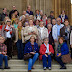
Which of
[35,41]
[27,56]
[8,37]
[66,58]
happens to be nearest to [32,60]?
[27,56]

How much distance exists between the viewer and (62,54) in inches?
332

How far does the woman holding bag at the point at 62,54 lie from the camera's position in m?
8.31

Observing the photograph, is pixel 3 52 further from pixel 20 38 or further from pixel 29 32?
pixel 29 32

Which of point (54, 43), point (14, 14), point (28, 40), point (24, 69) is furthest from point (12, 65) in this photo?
point (14, 14)

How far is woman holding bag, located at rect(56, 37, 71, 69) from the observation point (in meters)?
8.31

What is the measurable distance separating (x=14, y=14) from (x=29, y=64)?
11.1 ft

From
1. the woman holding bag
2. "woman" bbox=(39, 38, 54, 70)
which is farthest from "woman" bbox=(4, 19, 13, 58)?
the woman holding bag

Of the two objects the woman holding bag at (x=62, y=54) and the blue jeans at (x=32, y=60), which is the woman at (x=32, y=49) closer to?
the blue jeans at (x=32, y=60)

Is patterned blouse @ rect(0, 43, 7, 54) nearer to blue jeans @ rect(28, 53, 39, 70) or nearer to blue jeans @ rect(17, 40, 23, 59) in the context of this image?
blue jeans @ rect(17, 40, 23, 59)

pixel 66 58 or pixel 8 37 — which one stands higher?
pixel 8 37

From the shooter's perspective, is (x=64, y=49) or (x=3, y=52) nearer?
(x=3, y=52)

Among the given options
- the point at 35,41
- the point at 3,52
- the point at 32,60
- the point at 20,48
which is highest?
the point at 35,41

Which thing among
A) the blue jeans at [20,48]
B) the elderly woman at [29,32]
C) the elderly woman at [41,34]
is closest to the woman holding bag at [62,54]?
the elderly woman at [41,34]

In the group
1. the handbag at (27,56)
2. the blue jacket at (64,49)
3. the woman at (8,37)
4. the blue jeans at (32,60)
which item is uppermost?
the woman at (8,37)
